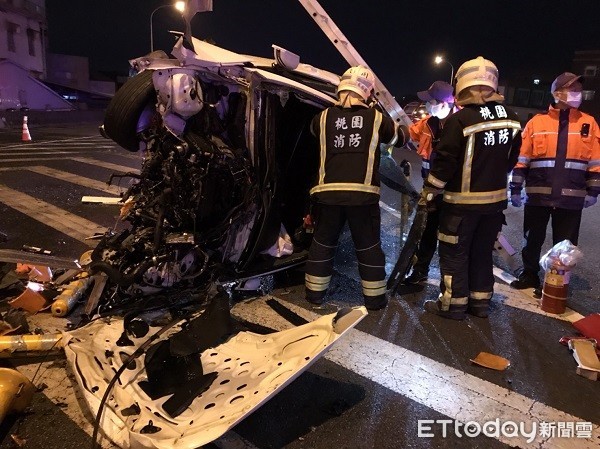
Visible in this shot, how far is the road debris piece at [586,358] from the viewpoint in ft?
9.82

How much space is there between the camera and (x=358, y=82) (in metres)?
3.71

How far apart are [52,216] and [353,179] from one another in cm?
448

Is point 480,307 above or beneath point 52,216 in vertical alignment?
beneath

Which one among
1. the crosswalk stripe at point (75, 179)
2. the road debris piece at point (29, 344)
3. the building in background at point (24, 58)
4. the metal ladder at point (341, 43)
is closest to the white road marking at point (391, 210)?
the metal ladder at point (341, 43)

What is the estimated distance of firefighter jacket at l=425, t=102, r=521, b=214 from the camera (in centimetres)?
351

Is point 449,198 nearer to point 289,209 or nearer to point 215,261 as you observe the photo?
point 289,209

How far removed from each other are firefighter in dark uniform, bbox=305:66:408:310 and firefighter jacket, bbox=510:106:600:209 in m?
1.30

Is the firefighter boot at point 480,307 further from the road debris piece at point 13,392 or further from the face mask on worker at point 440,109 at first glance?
the road debris piece at point 13,392

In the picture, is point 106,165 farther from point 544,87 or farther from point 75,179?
point 544,87

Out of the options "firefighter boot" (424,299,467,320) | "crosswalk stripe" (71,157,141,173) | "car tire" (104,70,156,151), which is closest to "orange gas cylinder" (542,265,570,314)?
"firefighter boot" (424,299,467,320)

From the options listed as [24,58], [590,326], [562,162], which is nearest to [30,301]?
[590,326]

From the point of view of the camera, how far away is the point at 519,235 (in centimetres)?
618

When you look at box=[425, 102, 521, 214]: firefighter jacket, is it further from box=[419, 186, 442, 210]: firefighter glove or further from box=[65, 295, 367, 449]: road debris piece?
box=[65, 295, 367, 449]: road debris piece

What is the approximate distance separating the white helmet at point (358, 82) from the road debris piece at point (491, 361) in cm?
216
